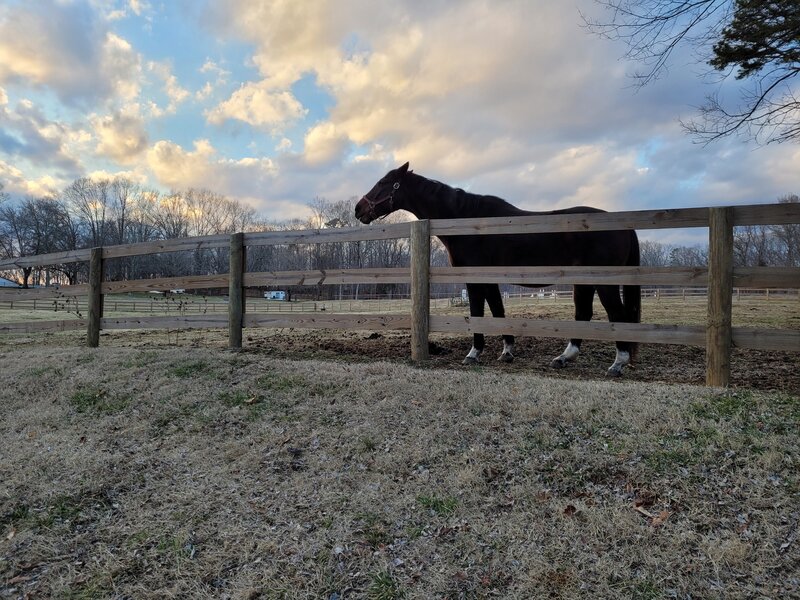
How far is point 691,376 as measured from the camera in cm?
414

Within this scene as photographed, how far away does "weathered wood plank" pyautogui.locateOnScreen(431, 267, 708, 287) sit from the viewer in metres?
3.80

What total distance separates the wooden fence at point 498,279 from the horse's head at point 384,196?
88 cm

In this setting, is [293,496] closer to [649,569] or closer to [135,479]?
[135,479]

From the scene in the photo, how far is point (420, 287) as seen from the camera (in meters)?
4.82

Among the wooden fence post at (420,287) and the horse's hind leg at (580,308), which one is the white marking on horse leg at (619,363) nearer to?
the horse's hind leg at (580,308)

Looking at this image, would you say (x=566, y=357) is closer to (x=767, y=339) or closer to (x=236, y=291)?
(x=767, y=339)

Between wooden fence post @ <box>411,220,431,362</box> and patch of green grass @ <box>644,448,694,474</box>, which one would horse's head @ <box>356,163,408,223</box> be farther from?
patch of green grass @ <box>644,448,694,474</box>

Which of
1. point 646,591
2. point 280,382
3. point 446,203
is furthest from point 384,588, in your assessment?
point 446,203

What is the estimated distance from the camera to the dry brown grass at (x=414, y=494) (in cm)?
185

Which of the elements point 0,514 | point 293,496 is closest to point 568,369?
point 293,496

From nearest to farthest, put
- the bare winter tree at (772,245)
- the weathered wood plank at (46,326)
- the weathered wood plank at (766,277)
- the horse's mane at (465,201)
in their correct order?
the weathered wood plank at (766,277)
the horse's mane at (465,201)
the weathered wood plank at (46,326)
the bare winter tree at (772,245)

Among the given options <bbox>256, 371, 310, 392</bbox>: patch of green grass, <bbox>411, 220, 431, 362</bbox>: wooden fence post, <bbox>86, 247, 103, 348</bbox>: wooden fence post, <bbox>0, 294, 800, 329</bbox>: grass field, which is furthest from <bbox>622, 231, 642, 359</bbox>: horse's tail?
<bbox>86, 247, 103, 348</bbox>: wooden fence post

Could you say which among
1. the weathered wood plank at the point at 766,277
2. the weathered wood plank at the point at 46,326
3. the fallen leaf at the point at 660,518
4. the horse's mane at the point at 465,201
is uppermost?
the horse's mane at the point at 465,201

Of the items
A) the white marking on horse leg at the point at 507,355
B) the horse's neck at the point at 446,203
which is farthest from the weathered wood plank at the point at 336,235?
the white marking on horse leg at the point at 507,355
